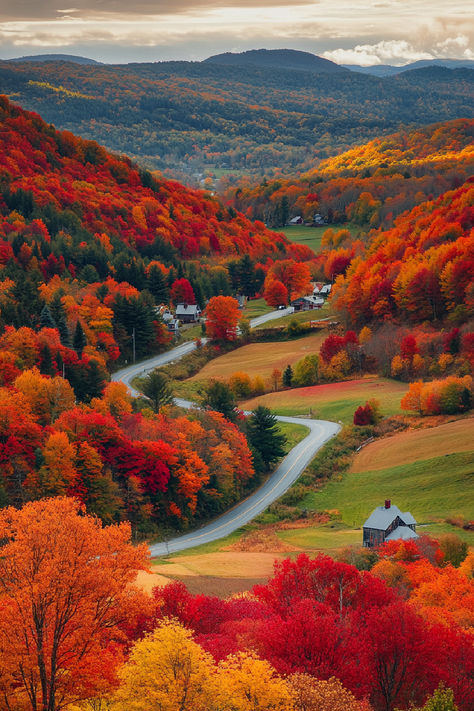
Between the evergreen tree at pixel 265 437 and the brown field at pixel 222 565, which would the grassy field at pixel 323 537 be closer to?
the brown field at pixel 222 565

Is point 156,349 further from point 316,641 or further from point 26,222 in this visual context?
point 316,641

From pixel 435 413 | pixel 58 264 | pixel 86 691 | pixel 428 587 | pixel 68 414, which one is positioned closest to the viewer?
pixel 86 691

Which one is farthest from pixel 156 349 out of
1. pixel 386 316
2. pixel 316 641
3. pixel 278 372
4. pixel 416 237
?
pixel 316 641

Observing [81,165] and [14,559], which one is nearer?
[14,559]

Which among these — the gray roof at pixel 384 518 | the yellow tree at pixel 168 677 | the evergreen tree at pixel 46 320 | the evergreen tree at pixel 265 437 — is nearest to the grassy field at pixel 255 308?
the evergreen tree at pixel 46 320

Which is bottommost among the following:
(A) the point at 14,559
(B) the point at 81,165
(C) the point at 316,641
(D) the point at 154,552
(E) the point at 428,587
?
(D) the point at 154,552

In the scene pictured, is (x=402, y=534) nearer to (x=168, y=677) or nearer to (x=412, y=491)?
(x=412, y=491)
